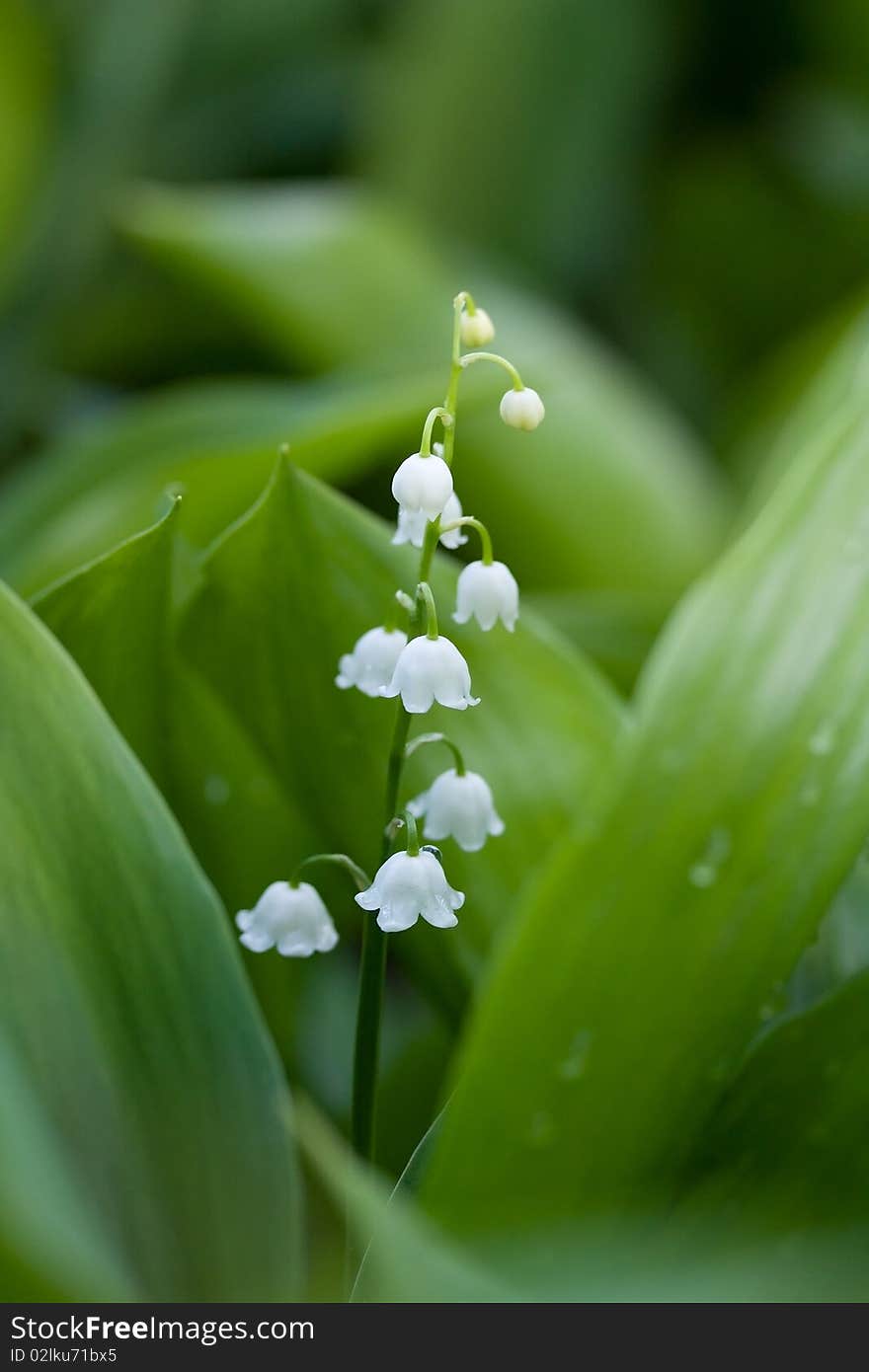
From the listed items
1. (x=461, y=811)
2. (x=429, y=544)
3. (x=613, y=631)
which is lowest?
(x=613, y=631)

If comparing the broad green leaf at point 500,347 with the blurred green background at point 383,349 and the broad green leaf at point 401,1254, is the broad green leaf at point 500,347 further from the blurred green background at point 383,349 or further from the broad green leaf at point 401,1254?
the broad green leaf at point 401,1254

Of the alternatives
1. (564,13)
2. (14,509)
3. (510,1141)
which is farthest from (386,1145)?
(564,13)

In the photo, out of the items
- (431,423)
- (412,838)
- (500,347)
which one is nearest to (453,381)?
(431,423)

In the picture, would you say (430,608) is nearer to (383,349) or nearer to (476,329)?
(476,329)

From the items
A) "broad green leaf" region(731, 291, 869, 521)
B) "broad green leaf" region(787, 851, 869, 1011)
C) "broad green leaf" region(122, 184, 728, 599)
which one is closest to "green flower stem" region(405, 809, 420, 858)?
"broad green leaf" region(787, 851, 869, 1011)

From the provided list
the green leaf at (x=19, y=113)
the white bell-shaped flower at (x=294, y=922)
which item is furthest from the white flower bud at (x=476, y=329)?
the green leaf at (x=19, y=113)

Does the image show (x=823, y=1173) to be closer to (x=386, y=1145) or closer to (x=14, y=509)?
(x=386, y=1145)

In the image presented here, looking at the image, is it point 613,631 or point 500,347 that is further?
point 500,347

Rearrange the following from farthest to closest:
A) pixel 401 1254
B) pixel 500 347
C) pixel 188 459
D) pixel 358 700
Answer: pixel 500 347
pixel 188 459
pixel 358 700
pixel 401 1254
